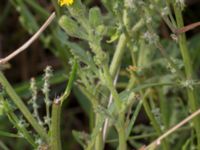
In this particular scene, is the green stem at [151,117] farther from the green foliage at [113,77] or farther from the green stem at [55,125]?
the green stem at [55,125]

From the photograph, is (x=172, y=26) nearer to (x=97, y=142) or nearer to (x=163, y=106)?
(x=97, y=142)

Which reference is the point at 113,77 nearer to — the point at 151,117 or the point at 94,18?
the point at 151,117

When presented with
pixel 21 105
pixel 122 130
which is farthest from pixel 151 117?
pixel 21 105

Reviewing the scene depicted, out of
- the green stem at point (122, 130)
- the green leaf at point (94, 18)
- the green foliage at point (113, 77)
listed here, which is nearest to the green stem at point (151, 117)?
the green foliage at point (113, 77)

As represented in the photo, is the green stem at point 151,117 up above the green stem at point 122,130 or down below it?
below

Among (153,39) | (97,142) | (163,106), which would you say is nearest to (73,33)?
(153,39)

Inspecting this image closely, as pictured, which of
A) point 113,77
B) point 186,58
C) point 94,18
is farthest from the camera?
point 113,77

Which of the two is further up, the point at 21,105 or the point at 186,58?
the point at 21,105

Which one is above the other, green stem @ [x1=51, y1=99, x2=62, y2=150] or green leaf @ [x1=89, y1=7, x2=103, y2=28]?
green leaf @ [x1=89, y1=7, x2=103, y2=28]

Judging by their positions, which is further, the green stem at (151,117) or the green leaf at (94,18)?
the green stem at (151,117)

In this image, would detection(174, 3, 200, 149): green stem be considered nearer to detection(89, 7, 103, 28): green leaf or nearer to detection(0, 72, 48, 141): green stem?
detection(89, 7, 103, 28): green leaf

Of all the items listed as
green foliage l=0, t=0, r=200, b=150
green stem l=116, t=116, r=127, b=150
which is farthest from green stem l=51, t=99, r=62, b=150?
green stem l=116, t=116, r=127, b=150

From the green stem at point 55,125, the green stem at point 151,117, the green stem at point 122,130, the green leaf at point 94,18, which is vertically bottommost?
the green stem at point 151,117

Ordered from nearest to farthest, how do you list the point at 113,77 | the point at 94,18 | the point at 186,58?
the point at 94,18
the point at 186,58
the point at 113,77
